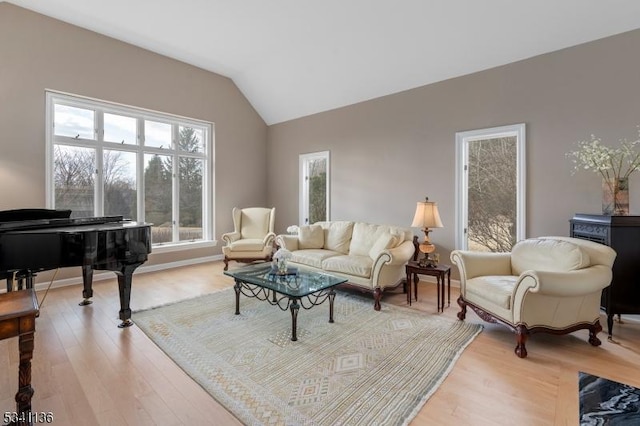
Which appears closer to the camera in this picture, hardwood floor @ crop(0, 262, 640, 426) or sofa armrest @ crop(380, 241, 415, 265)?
hardwood floor @ crop(0, 262, 640, 426)

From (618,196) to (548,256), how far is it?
0.96 meters

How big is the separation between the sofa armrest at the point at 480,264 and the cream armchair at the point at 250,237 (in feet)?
11.2

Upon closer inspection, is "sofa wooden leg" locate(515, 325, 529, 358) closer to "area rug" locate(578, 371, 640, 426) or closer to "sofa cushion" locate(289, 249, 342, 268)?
"area rug" locate(578, 371, 640, 426)

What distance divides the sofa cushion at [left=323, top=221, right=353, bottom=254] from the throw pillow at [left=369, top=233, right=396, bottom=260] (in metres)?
0.67

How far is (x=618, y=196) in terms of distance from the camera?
120 inches

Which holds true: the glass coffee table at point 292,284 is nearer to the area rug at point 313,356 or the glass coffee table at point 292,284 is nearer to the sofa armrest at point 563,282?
the area rug at point 313,356

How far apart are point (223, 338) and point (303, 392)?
112cm

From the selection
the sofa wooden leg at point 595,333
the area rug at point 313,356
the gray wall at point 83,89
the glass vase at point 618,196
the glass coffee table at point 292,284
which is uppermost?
the gray wall at point 83,89

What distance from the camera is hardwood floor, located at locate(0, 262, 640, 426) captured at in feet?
6.02

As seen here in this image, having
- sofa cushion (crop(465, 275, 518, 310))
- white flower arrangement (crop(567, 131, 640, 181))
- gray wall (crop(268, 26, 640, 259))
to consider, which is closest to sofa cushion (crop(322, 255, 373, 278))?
sofa cushion (crop(465, 275, 518, 310))

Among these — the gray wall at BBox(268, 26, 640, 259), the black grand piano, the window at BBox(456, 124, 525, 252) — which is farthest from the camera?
the window at BBox(456, 124, 525, 252)

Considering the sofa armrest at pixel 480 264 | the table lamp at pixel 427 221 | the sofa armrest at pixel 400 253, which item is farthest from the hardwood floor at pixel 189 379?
the sofa armrest at pixel 400 253

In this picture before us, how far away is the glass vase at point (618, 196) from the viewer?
302 centimetres

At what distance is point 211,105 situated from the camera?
6.30 metres
